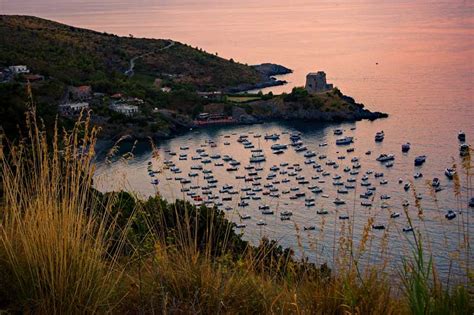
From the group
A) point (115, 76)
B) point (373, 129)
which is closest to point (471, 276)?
point (373, 129)

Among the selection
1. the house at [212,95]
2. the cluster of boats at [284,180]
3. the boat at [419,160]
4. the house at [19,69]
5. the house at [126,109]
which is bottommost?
the cluster of boats at [284,180]

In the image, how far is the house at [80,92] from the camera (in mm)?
41875

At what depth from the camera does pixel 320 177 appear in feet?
87.6

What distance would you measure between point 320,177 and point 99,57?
35322 millimetres

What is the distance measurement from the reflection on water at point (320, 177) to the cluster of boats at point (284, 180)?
74 millimetres

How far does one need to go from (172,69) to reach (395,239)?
4369 centimetres

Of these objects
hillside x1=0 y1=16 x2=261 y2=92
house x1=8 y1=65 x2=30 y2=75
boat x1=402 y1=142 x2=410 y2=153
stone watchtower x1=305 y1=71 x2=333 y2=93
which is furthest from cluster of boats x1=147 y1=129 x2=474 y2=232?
hillside x1=0 y1=16 x2=261 y2=92

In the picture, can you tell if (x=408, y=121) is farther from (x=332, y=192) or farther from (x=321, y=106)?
(x=332, y=192)

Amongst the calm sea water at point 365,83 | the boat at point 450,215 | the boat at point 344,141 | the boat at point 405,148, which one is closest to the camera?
the boat at point 450,215

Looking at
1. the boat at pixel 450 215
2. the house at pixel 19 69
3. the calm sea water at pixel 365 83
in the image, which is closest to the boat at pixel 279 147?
the calm sea water at pixel 365 83

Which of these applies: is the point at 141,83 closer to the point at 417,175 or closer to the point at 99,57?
the point at 99,57

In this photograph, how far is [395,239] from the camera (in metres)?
16.9

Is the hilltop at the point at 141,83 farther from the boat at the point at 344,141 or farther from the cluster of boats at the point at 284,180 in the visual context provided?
the cluster of boats at the point at 284,180

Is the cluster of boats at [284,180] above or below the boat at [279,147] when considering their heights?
below
